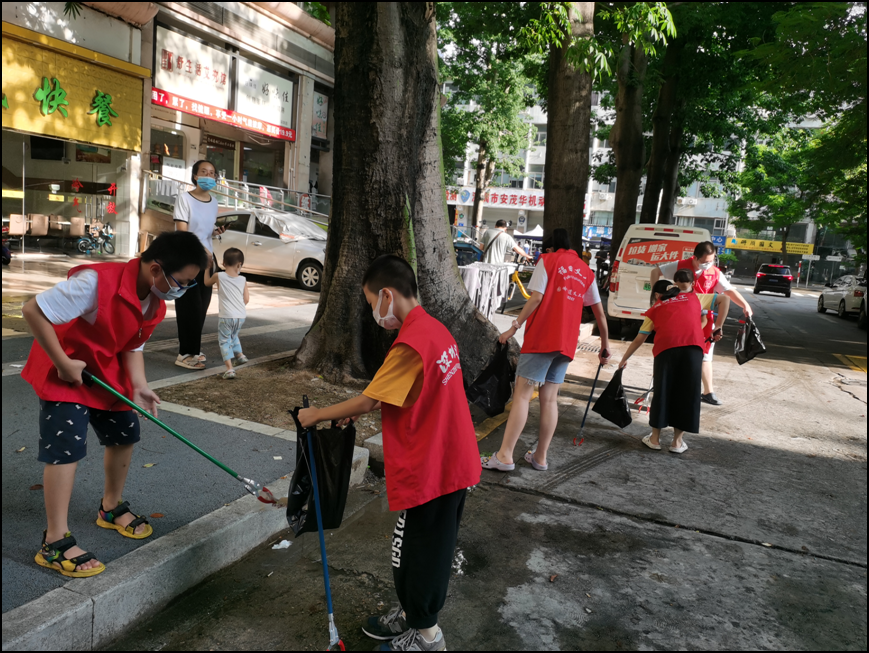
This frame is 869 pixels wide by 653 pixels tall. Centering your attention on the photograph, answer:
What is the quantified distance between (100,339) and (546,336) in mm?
2969

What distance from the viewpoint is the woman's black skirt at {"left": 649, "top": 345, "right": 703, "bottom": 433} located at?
557 cm

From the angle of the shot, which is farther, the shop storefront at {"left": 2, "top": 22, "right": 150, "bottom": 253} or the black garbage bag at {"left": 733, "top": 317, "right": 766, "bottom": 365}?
the shop storefront at {"left": 2, "top": 22, "right": 150, "bottom": 253}

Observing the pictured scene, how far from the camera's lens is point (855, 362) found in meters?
11.9

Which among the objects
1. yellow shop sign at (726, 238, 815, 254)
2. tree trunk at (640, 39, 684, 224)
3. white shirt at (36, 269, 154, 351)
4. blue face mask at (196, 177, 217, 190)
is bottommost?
white shirt at (36, 269, 154, 351)

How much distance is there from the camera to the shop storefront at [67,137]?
44.4 feet

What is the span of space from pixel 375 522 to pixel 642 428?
3498 millimetres

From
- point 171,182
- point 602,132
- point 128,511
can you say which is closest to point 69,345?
point 128,511

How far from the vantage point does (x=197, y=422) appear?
4.85 meters

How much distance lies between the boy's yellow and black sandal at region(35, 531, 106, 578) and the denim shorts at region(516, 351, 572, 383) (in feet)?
10.00

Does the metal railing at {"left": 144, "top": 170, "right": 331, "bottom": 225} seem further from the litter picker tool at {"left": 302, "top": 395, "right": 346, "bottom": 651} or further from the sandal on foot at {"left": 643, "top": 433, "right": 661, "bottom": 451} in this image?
the litter picker tool at {"left": 302, "top": 395, "right": 346, "bottom": 651}

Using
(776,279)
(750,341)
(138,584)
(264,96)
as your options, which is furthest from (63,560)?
(776,279)

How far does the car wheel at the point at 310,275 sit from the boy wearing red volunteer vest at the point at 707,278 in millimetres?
8217

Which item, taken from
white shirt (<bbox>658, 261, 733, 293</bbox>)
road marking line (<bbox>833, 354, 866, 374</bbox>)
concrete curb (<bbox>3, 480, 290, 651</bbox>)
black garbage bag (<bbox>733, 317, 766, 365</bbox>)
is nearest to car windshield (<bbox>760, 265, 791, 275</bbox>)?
road marking line (<bbox>833, 354, 866, 374</bbox>)

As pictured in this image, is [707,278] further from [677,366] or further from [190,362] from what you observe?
[190,362]
